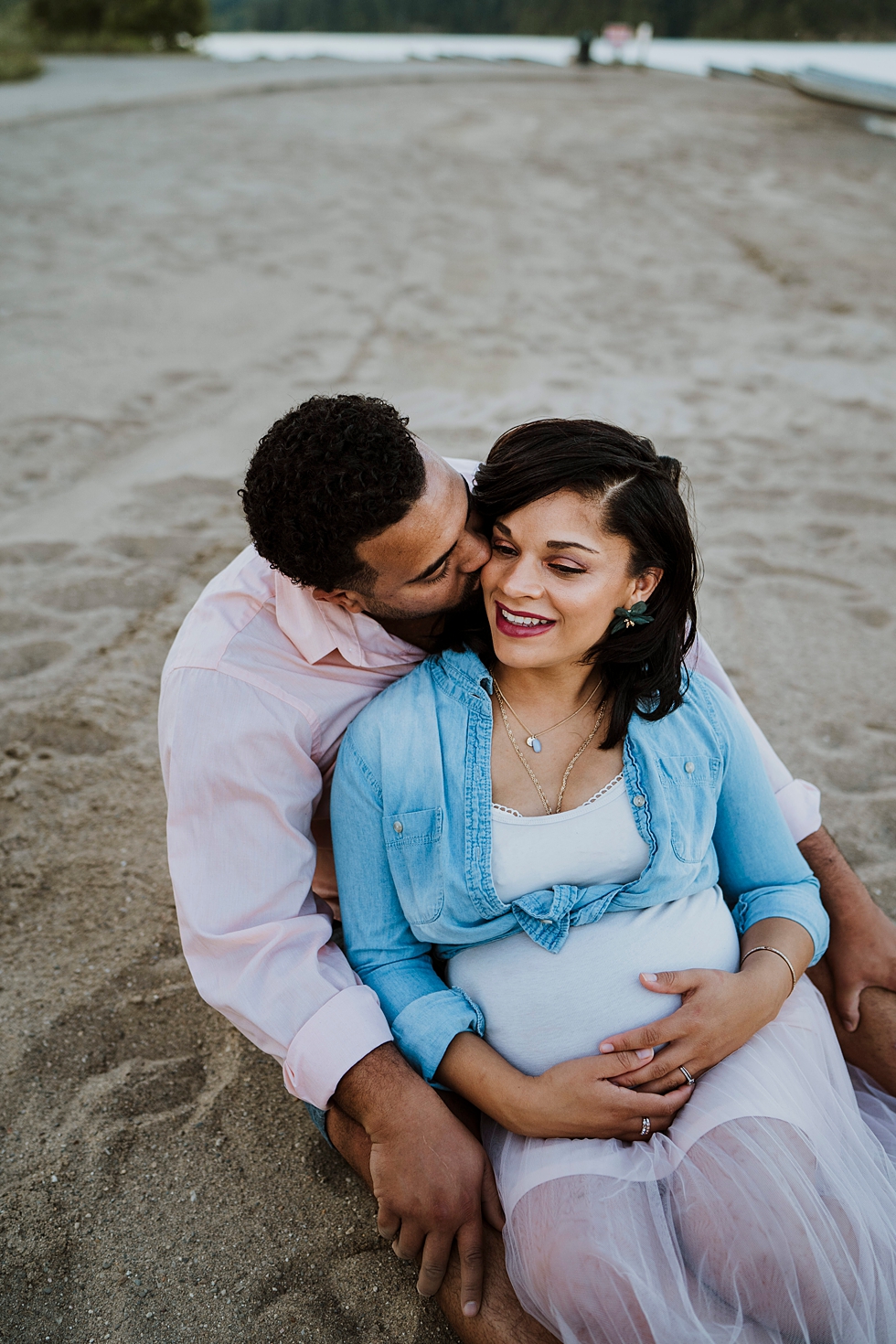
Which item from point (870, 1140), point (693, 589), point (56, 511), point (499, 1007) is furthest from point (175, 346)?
point (870, 1140)

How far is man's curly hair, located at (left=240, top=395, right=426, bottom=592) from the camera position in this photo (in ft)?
6.13

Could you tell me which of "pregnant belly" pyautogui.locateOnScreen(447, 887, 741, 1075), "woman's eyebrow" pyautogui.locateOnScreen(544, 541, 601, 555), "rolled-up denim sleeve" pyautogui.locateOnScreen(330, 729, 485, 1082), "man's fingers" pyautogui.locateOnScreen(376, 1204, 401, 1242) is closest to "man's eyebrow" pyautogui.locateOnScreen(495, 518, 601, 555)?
"woman's eyebrow" pyautogui.locateOnScreen(544, 541, 601, 555)

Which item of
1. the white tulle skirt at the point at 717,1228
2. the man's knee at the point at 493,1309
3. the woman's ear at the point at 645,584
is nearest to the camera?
the white tulle skirt at the point at 717,1228

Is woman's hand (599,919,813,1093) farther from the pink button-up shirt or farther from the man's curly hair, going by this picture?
the man's curly hair

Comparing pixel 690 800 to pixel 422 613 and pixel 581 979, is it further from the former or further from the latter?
pixel 422 613

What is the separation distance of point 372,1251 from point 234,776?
1023mm

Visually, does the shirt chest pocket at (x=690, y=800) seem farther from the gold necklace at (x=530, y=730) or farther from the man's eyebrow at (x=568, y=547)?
the man's eyebrow at (x=568, y=547)

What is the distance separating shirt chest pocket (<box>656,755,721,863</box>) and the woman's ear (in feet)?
1.12

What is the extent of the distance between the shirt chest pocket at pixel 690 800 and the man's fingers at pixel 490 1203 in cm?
69

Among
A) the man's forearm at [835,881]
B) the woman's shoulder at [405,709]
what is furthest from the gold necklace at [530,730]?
the man's forearm at [835,881]

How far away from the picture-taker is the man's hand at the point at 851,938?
7.09 feet

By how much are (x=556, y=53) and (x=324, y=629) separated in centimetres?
2804

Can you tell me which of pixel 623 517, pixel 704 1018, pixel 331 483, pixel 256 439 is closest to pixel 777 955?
pixel 704 1018

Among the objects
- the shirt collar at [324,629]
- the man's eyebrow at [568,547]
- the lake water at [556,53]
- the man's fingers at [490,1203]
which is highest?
the lake water at [556,53]
